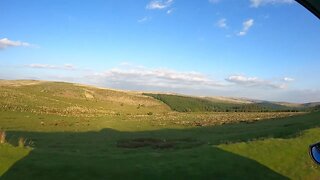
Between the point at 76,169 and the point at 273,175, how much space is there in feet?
41.4

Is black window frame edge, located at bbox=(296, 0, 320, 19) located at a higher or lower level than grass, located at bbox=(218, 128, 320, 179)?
higher

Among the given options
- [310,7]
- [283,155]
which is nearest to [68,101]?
[283,155]

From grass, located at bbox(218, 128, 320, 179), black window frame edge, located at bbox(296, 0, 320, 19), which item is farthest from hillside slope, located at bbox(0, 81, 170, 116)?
black window frame edge, located at bbox(296, 0, 320, 19)

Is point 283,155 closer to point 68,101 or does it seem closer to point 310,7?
point 310,7

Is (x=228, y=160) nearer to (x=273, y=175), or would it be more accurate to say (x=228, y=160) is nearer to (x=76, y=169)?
(x=273, y=175)

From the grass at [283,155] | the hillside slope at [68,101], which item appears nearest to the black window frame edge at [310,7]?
the grass at [283,155]

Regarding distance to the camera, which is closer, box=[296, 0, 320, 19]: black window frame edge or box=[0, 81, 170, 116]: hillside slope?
box=[296, 0, 320, 19]: black window frame edge

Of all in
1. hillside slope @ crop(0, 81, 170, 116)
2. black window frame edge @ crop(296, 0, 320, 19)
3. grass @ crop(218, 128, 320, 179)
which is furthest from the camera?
hillside slope @ crop(0, 81, 170, 116)

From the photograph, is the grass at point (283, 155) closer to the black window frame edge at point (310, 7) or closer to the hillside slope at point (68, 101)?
the black window frame edge at point (310, 7)

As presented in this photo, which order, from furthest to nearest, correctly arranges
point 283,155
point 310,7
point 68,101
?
point 68,101
point 283,155
point 310,7

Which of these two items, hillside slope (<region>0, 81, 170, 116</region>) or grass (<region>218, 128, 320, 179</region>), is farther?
hillside slope (<region>0, 81, 170, 116</region>)

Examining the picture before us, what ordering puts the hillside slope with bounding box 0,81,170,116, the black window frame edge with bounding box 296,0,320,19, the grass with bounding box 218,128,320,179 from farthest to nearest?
the hillside slope with bounding box 0,81,170,116
the grass with bounding box 218,128,320,179
the black window frame edge with bounding box 296,0,320,19

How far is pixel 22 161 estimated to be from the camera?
23.8 meters

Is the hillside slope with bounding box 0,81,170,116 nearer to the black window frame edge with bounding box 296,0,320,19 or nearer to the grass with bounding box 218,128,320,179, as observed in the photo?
the grass with bounding box 218,128,320,179
